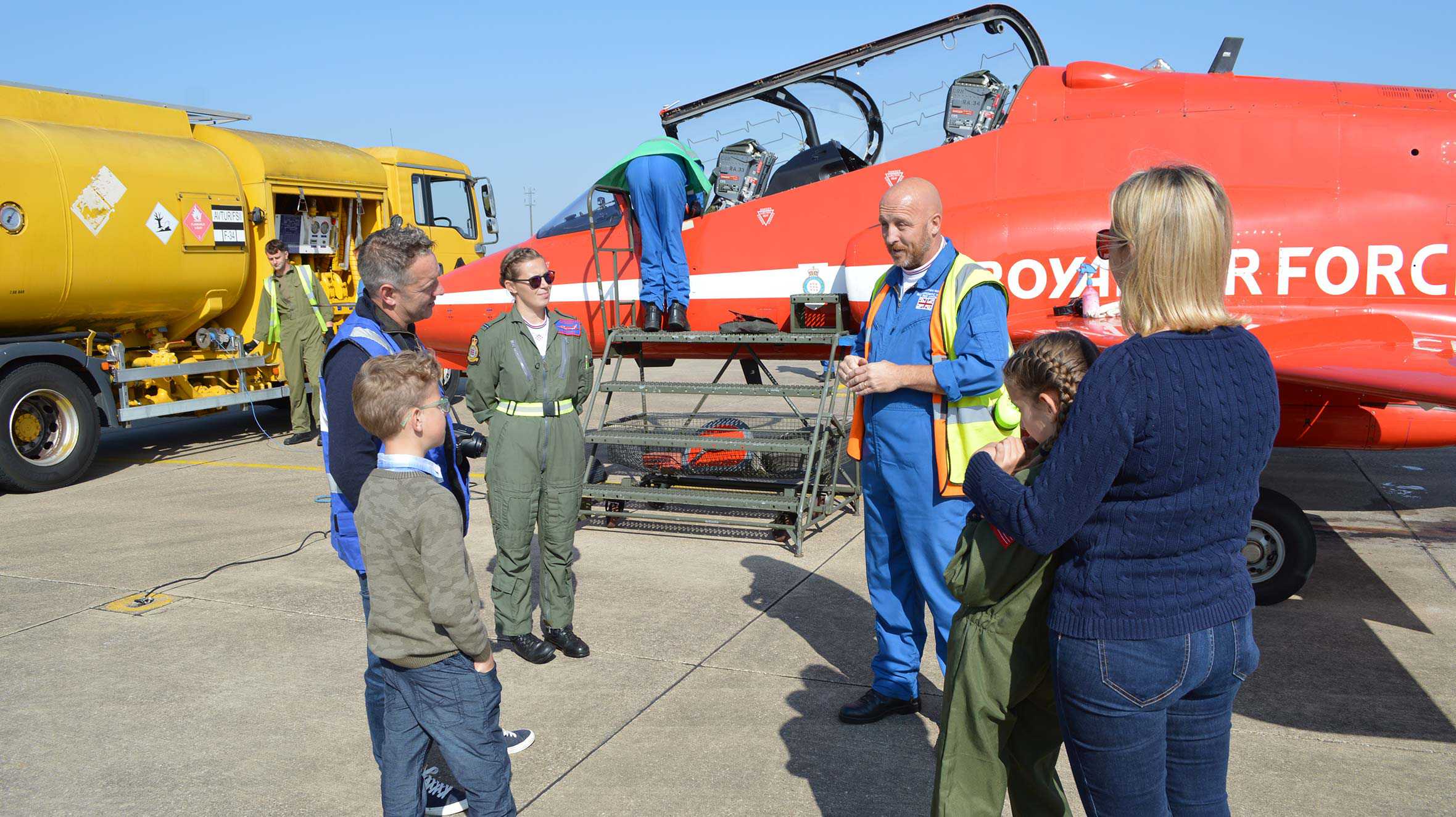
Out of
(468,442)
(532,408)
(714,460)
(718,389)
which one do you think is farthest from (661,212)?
(468,442)

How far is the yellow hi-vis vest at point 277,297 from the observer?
10.3 meters

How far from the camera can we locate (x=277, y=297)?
34.4 ft

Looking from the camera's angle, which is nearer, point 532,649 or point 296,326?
point 532,649

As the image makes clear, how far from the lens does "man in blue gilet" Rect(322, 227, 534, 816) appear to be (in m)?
2.90

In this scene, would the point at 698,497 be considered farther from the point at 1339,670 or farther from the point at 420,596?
the point at 420,596

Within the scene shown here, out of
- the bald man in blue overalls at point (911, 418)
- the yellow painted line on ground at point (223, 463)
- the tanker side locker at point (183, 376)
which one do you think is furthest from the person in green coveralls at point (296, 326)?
the bald man in blue overalls at point (911, 418)

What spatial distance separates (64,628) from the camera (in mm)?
5090

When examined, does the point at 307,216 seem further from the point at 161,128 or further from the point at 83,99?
the point at 83,99

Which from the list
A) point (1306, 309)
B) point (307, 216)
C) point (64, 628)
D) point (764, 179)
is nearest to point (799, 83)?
point (764, 179)

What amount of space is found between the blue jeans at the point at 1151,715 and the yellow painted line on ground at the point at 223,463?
25.3ft

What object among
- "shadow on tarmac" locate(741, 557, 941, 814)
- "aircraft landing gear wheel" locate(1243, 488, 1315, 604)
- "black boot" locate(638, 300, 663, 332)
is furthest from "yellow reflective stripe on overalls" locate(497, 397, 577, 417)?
"aircraft landing gear wheel" locate(1243, 488, 1315, 604)

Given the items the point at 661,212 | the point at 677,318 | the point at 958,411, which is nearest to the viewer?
the point at 958,411

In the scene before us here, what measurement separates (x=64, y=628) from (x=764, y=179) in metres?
5.36

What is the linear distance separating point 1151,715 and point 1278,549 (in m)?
3.79
